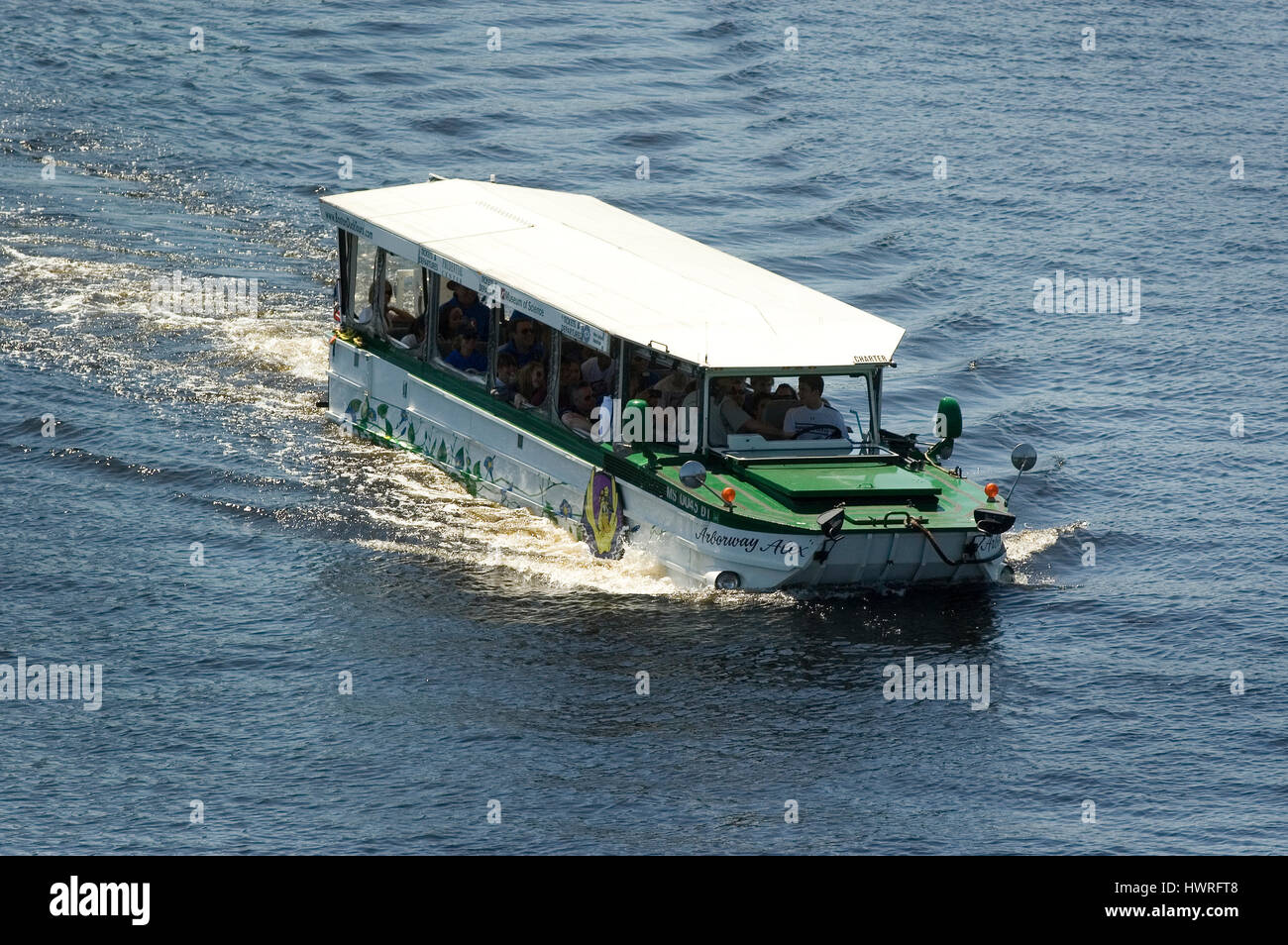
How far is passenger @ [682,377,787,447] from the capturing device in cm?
2452

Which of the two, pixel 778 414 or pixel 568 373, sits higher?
pixel 568 373

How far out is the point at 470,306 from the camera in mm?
28094

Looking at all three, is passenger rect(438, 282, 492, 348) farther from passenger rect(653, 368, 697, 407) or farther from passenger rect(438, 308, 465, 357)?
passenger rect(653, 368, 697, 407)

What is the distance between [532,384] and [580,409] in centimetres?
105

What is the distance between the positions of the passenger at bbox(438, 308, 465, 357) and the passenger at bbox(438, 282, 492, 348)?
0.07m

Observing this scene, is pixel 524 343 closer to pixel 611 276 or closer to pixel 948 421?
pixel 611 276

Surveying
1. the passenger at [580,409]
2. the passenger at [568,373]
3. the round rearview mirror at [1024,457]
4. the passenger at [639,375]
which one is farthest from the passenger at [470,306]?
the round rearview mirror at [1024,457]

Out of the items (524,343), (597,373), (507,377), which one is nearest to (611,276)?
(597,373)

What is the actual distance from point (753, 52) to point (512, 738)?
32244 mm

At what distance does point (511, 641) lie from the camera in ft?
75.5

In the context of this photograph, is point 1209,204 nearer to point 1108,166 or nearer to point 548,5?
point 1108,166

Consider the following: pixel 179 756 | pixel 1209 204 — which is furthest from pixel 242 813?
pixel 1209 204

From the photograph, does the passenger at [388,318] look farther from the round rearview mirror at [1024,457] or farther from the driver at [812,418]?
the round rearview mirror at [1024,457]

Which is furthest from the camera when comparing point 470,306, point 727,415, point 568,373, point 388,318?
point 388,318
